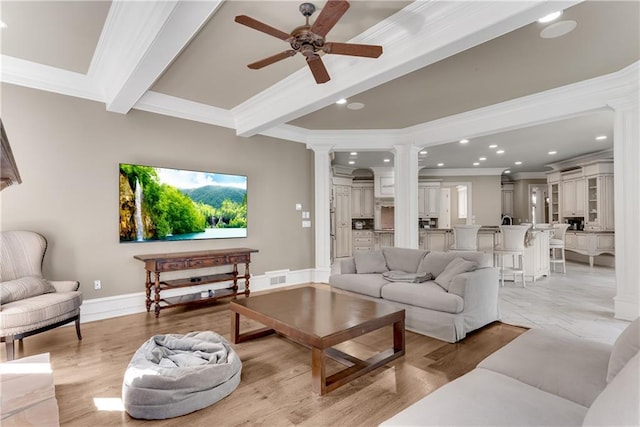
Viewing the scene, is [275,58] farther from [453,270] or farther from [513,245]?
[513,245]

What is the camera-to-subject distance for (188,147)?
15.2ft

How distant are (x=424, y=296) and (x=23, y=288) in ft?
12.1

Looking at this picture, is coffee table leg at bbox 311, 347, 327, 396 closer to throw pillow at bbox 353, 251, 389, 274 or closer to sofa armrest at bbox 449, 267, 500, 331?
sofa armrest at bbox 449, 267, 500, 331

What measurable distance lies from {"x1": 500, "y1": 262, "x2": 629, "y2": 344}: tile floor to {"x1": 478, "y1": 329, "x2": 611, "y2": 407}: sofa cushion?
1.88 m

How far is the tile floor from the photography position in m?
3.54

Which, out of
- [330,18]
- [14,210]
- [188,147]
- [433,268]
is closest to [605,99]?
[433,268]

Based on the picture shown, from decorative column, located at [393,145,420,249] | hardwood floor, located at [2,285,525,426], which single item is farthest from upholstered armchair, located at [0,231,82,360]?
decorative column, located at [393,145,420,249]

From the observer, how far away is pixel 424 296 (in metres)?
3.32

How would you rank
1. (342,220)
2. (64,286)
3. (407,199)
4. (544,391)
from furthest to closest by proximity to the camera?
(342,220)
(407,199)
(64,286)
(544,391)

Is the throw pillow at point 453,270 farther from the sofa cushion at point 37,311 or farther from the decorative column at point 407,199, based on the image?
the sofa cushion at point 37,311

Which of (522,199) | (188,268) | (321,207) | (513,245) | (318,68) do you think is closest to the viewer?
(318,68)

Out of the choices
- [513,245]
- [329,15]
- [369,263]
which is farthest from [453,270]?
[513,245]

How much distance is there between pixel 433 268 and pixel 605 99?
283cm

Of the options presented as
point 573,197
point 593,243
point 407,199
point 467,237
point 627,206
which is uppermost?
point 573,197
